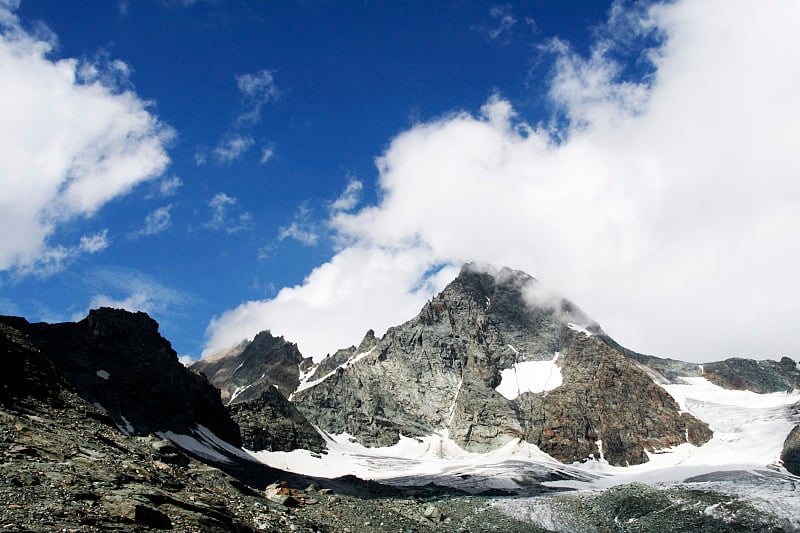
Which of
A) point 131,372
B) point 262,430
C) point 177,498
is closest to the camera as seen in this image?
point 177,498

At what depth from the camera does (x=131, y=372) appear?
475 ft

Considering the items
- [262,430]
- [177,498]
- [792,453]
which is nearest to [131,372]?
[262,430]

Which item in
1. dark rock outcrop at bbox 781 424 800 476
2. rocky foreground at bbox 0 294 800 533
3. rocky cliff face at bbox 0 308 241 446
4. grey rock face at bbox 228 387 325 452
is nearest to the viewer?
rocky foreground at bbox 0 294 800 533

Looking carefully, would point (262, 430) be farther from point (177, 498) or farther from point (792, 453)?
point (792, 453)

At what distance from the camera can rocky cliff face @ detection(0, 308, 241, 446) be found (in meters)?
131

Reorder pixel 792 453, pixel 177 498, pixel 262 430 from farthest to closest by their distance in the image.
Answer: pixel 262 430 < pixel 792 453 < pixel 177 498

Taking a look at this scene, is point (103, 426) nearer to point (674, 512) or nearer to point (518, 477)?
point (674, 512)

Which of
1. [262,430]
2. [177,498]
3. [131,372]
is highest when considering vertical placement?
[131,372]

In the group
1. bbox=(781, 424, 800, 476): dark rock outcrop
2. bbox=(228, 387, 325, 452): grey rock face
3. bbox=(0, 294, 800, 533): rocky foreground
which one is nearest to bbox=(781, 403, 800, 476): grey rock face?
bbox=(781, 424, 800, 476): dark rock outcrop

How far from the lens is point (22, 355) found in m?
43.5

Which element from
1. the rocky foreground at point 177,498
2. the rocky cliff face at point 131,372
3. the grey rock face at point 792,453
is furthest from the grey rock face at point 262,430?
the grey rock face at point 792,453

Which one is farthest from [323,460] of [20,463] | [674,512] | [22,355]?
[20,463]

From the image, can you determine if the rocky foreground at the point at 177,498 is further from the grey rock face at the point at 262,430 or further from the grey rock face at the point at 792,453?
the grey rock face at the point at 792,453

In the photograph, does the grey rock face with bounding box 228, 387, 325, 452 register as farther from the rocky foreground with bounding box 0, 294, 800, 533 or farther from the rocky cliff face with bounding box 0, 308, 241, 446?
the rocky foreground with bounding box 0, 294, 800, 533
